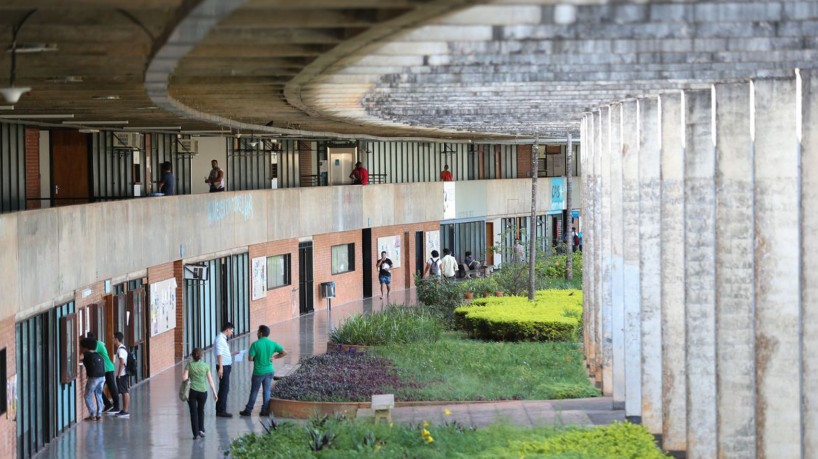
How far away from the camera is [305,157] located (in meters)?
42.8

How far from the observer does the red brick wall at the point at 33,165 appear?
25.3 m

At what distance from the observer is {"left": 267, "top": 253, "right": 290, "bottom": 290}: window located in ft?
116

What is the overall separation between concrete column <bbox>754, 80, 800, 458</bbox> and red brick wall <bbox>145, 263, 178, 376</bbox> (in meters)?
15.2

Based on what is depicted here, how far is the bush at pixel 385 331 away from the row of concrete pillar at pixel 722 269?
7.69 m

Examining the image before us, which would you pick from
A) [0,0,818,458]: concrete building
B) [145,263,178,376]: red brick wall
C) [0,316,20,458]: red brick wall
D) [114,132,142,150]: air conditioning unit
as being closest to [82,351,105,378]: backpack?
[0,0,818,458]: concrete building

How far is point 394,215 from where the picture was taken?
141 feet

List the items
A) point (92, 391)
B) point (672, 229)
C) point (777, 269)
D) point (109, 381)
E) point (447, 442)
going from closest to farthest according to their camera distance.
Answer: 1. point (777, 269)
2. point (447, 442)
3. point (672, 229)
4. point (92, 391)
5. point (109, 381)

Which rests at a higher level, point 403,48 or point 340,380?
point 403,48

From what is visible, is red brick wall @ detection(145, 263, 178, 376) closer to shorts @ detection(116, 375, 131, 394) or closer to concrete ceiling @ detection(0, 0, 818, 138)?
shorts @ detection(116, 375, 131, 394)

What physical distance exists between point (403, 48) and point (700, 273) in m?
5.18

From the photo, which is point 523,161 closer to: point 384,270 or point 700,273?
Answer: point 384,270

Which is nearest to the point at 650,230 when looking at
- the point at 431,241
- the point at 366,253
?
the point at 366,253

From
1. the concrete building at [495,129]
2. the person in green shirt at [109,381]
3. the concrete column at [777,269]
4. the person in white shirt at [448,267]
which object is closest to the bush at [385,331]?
the concrete building at [495,129]

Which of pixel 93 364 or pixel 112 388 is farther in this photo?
pixel 112 388
